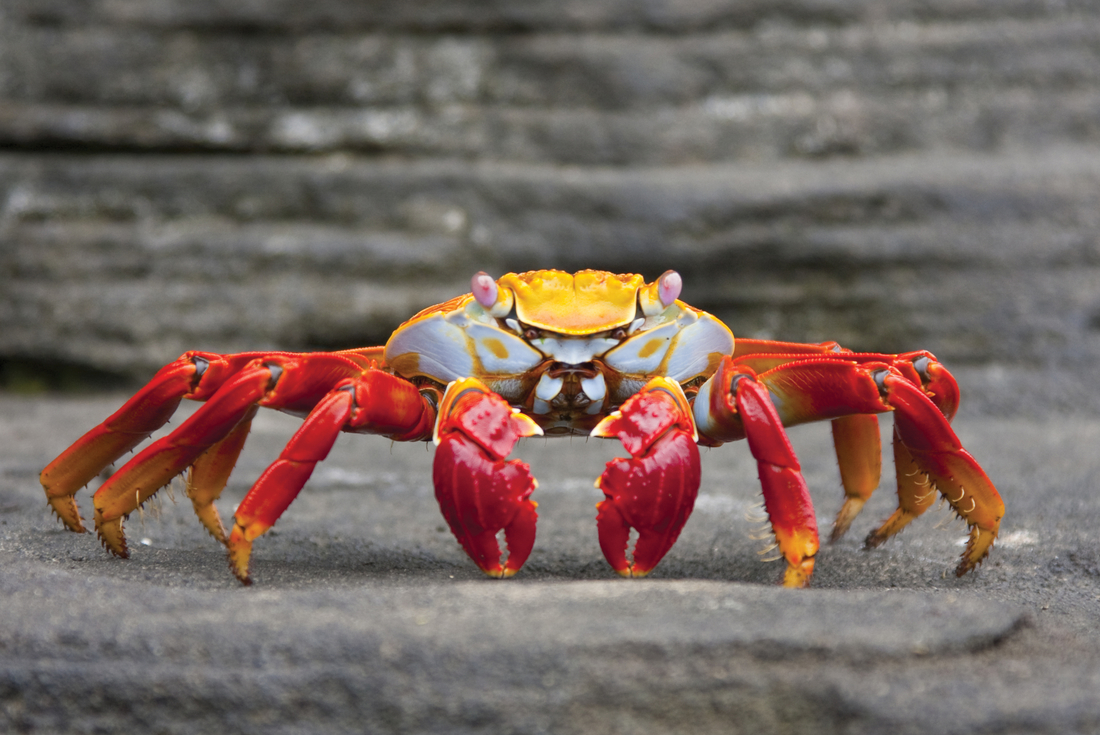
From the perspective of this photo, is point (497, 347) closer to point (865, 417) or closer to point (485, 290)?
point (485, 290)

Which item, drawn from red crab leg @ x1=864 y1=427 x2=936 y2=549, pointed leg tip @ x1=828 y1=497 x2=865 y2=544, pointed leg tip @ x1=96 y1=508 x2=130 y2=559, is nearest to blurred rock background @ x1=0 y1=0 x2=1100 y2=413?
pointed leg tip @ x1=828 y1=497 x2=865 y2=544

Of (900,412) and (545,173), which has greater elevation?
(545,173)

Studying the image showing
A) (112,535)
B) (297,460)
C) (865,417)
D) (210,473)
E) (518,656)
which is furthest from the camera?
(865,417)

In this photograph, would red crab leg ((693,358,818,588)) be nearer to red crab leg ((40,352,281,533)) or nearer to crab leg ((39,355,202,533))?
red crab leg ((40,352,281,533))

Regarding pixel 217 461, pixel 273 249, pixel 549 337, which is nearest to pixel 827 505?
pixel 549 337

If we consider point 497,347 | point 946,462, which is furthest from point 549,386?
point 946,462

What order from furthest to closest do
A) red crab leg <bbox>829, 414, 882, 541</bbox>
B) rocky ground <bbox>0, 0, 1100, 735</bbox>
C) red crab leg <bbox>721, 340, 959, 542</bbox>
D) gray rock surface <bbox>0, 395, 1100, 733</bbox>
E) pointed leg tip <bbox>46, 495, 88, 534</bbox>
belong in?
rocky ground <bbox>0, 0, 1100, 735</bbox> < red crab leg <bbox>829, 414, 882, 541</bbox> < pointed leg tip <bbox>46, 495, 88, 534</bbox> < red crab leg <bbox>721, 340, 959, 542</bbox> < gray rock surface <bbox>0, 395, 1100, 733</bbox>

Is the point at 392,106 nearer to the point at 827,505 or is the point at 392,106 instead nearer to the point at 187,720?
the point at 827,505
